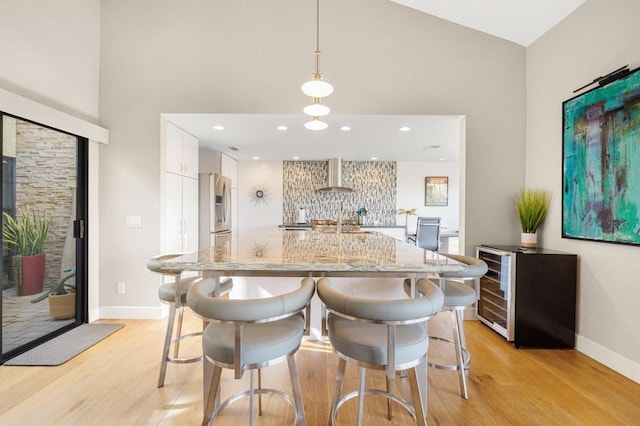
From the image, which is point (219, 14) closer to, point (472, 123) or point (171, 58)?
point (171, 58)

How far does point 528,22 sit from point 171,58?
353 cm

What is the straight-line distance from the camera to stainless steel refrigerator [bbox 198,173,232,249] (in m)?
4.72

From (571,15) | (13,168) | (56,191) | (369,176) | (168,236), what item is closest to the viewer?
(13,168)

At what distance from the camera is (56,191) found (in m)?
2.81

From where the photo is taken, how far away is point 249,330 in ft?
4.40

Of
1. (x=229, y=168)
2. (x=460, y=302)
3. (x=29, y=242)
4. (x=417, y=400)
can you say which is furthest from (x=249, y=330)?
(x=229, y=168)

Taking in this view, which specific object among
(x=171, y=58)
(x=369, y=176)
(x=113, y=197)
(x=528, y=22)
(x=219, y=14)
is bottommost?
(x=113, y=197)

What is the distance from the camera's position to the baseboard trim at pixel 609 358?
2084 millimetres

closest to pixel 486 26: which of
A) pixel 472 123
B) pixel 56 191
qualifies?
pixel 472 123

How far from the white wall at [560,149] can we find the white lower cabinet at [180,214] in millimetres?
3843

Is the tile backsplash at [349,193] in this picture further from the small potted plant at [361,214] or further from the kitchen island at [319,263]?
the kitchen island at [319,263]

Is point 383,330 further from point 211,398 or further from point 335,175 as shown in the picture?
point 335,175

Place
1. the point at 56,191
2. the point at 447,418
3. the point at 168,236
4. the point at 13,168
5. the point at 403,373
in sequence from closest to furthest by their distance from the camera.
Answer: the point at 447,418
the point at 403,373
the point at 13,168
the point at 56,191
the point at 168,236

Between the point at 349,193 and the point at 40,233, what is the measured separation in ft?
16.6
